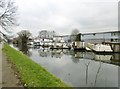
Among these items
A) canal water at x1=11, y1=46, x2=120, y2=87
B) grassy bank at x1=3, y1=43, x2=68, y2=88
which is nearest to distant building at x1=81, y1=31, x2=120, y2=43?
canal water at x1=11, y1=46, x2=120, y2=87

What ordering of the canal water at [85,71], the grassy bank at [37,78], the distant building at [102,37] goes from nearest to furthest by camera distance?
the grassy bank at [37,78]
the canal water at [85,71]
the distant building at [102,37]

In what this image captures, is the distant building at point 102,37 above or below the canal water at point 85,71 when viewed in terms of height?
above

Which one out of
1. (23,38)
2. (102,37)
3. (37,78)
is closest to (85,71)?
(37,78)

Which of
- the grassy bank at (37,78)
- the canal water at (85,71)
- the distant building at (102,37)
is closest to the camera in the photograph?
the grassy bank at (37,78)

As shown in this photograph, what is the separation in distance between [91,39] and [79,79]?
3312 inches

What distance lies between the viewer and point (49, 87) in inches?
345

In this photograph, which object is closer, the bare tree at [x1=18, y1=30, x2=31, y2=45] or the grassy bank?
the grassy bank

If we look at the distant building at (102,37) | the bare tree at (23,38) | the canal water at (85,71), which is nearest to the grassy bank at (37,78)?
the canal water at (85,71)

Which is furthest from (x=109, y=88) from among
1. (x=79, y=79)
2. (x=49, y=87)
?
(x=49, y=87)

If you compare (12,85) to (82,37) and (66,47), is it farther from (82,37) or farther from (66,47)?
(82,37)

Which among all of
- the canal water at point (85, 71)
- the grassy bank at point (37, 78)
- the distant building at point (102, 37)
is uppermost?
the distant building at point (102, 37)

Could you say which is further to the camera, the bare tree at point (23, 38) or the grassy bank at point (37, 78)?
the bare tree at point (23, 38)

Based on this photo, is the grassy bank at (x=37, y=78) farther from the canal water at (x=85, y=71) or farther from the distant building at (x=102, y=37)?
the distant building at (x=102, y=37)

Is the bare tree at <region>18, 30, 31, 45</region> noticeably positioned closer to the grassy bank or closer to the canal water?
the canal water
